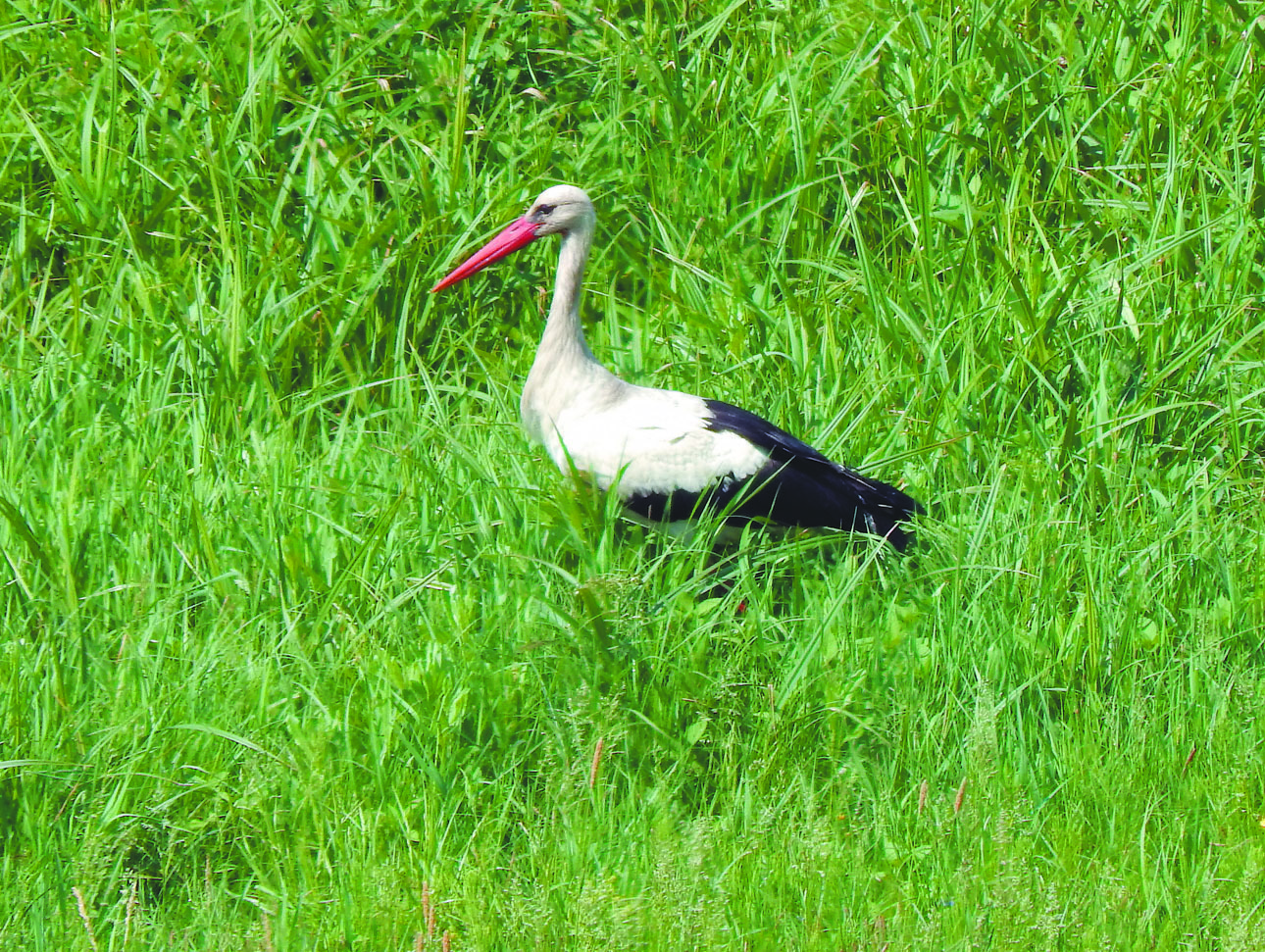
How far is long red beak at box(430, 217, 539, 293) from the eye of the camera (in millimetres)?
3760

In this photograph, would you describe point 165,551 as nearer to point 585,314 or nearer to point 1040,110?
point 585,314

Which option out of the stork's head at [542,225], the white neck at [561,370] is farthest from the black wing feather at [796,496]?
the stork's head at [542,225]

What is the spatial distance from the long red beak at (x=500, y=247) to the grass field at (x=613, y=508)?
232 millimetres

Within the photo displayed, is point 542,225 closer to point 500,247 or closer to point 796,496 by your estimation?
point 500,247

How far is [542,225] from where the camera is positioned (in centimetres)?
375

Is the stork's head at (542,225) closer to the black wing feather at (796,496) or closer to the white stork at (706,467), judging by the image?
the white stork at (706,467)

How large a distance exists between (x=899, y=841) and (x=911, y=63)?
279 centimetres

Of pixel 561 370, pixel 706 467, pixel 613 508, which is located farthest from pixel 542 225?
pixel 613 508

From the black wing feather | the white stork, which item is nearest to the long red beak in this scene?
the white stork

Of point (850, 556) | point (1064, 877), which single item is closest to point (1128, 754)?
point (1064, 877)

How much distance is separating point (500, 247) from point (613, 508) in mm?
990

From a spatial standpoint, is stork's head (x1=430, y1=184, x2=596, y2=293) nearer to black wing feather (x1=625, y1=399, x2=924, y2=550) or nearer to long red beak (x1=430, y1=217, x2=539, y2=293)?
long red beak (x1=430, y1=217, x2=539, y2=293)

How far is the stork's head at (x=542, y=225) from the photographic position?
371 cm

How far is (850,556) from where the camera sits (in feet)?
10.4
